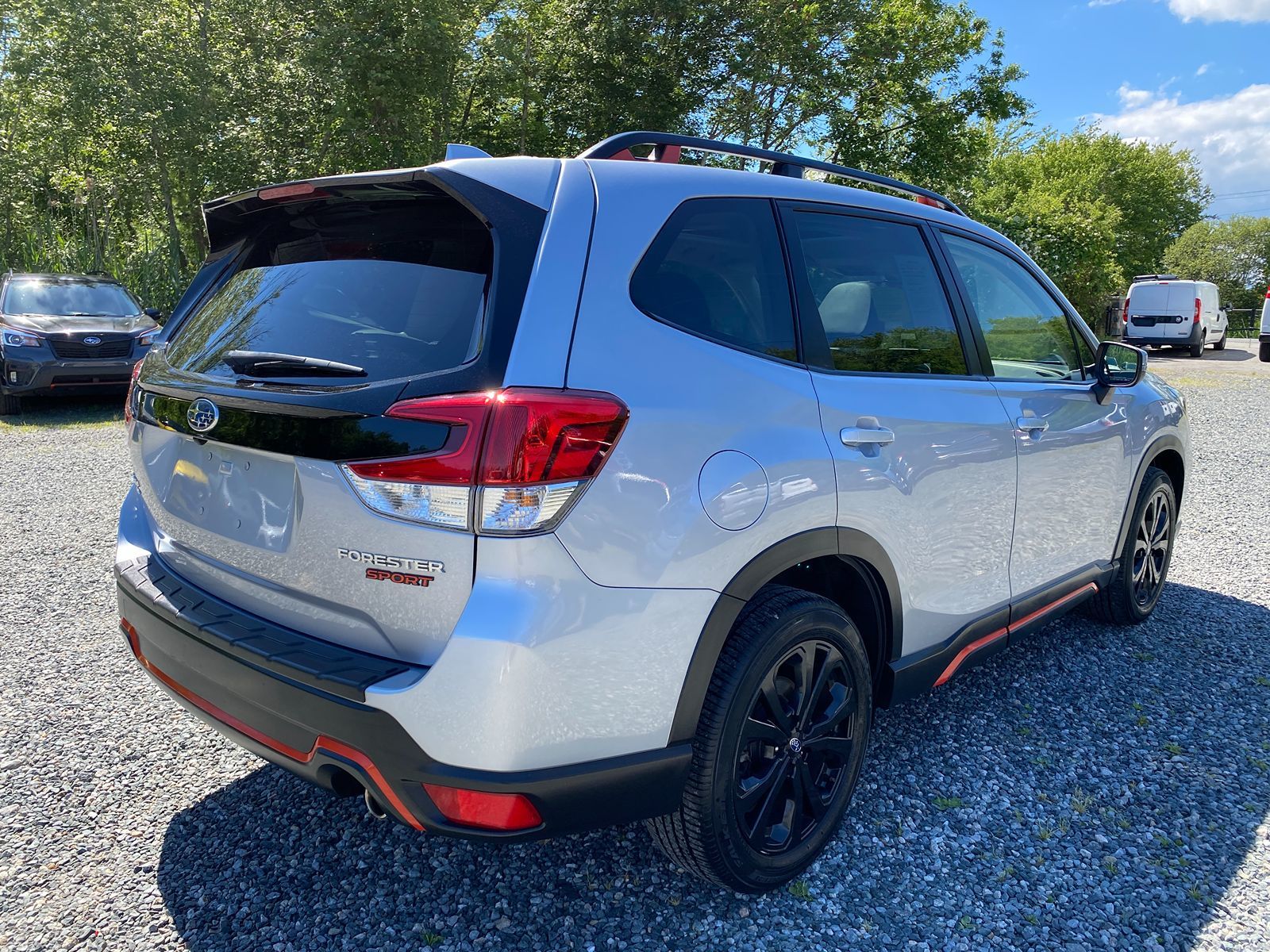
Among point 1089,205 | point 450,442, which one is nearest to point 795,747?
point 450,442

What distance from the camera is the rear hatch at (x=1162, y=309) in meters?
24.1

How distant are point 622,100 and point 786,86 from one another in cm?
378

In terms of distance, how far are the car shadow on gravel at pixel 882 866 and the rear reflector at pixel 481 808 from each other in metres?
0.55

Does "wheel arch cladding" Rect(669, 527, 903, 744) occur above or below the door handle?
below

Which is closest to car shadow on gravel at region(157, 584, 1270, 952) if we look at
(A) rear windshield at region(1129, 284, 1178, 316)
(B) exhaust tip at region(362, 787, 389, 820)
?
(B) exhaust tip at region(362, 787, 389, 820)

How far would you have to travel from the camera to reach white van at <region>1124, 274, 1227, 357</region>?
79.2ft

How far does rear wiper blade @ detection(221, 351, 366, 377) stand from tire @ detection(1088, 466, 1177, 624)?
11.0 ft

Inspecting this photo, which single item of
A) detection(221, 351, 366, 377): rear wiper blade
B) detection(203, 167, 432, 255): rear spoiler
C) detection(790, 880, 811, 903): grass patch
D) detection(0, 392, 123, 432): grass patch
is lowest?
detection(0, 392, 123, 432): grass patch

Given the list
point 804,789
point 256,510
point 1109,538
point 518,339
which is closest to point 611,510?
point 518,339

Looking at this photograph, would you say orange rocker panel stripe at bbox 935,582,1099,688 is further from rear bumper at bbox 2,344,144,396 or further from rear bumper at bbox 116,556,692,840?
rear bumper at bbox 2,344,144,396

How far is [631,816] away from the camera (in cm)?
197

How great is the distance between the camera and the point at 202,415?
2197 millimetres

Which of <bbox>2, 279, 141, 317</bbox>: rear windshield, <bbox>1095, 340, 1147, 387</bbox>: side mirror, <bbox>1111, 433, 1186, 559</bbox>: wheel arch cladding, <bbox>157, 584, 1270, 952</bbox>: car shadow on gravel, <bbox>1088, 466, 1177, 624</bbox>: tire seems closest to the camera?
<bbox>157, 584, 1270, 952</bbox>: car shadow on gravel

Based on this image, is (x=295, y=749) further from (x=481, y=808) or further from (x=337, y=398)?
(x=337, y=398)
